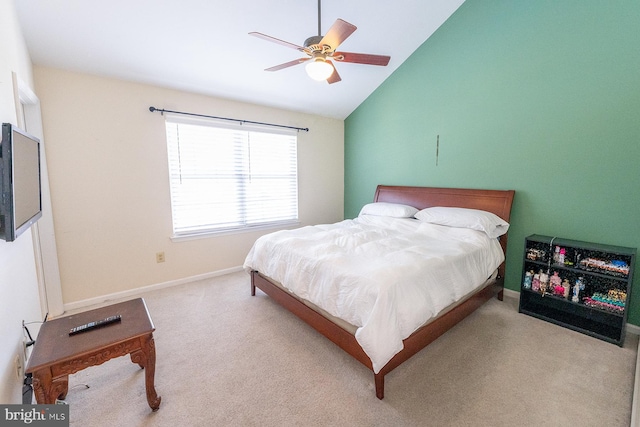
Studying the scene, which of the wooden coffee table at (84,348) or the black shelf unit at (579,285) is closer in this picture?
the wooden coffee table at (84,348)

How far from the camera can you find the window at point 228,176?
3283 mm

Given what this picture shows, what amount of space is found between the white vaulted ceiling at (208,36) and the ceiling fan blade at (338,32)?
819 millimetres

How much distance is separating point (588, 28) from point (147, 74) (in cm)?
414

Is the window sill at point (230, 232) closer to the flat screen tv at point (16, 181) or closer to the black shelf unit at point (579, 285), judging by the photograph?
the flat screen tv at point (16, 181)

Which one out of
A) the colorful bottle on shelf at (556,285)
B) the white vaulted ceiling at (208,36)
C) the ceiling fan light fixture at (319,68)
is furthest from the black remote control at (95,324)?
the colorful bottle on shelf at (556,285)

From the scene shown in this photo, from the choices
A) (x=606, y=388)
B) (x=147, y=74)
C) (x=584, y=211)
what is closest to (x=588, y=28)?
(x=584, y=211)

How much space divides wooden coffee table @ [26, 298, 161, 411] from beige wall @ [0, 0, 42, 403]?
0.41 ft

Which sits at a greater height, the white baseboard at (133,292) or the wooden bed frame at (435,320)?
the wooden bed frame at (435,320)

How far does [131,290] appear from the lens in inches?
120

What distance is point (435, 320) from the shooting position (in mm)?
1966

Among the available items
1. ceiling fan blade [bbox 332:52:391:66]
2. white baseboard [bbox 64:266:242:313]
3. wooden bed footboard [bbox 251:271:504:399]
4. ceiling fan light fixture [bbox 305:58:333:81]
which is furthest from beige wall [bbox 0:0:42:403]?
ceiling fan blade [bbox 332:52:391:66]

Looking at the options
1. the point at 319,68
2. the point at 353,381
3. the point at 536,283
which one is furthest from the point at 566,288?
the point at 319,68

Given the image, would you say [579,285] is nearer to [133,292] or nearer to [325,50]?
[325,50]

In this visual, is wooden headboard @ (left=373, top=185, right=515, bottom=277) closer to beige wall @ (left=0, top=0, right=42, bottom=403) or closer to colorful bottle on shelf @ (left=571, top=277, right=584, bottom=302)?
colorful bottle on shelf @ (left=571, top=277, right=584, bottom=302)
